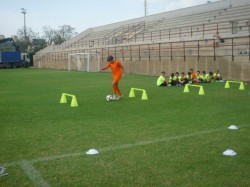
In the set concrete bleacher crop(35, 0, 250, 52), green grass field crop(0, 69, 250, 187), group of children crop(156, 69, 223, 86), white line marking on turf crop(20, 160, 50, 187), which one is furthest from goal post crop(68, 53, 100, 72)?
white line marking on turf crop(20, 160, 50, 187)

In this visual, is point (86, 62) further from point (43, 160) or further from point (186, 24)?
point (43, 160)

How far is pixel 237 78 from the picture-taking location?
23.5m

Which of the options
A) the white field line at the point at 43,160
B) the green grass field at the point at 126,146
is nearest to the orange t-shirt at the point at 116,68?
the green grass field at the point at 126,146

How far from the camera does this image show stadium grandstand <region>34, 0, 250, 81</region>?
81.9 feet

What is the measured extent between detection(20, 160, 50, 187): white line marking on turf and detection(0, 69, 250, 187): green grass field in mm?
12

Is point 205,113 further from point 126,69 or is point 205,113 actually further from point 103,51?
point 103,51

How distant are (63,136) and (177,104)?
5639mm

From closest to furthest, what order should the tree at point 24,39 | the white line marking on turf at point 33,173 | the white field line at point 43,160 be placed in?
the white line marking on turf at point 33,173 → the white field line at point 43,160 → the tree at point 24,39

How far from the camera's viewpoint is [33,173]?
15.7 feet

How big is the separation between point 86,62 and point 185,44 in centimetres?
1956

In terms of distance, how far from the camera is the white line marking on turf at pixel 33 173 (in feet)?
14.5

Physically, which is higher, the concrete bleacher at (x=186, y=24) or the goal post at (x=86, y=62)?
the concrete bleacher at (x=186, y=24)

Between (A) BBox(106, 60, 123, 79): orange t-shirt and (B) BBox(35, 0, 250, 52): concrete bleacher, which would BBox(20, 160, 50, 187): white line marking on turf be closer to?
(A) BBox(106, 60, 123, 79): orange t-shirt

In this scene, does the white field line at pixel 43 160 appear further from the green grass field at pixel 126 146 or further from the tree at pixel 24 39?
the tree at pixel 24 39
